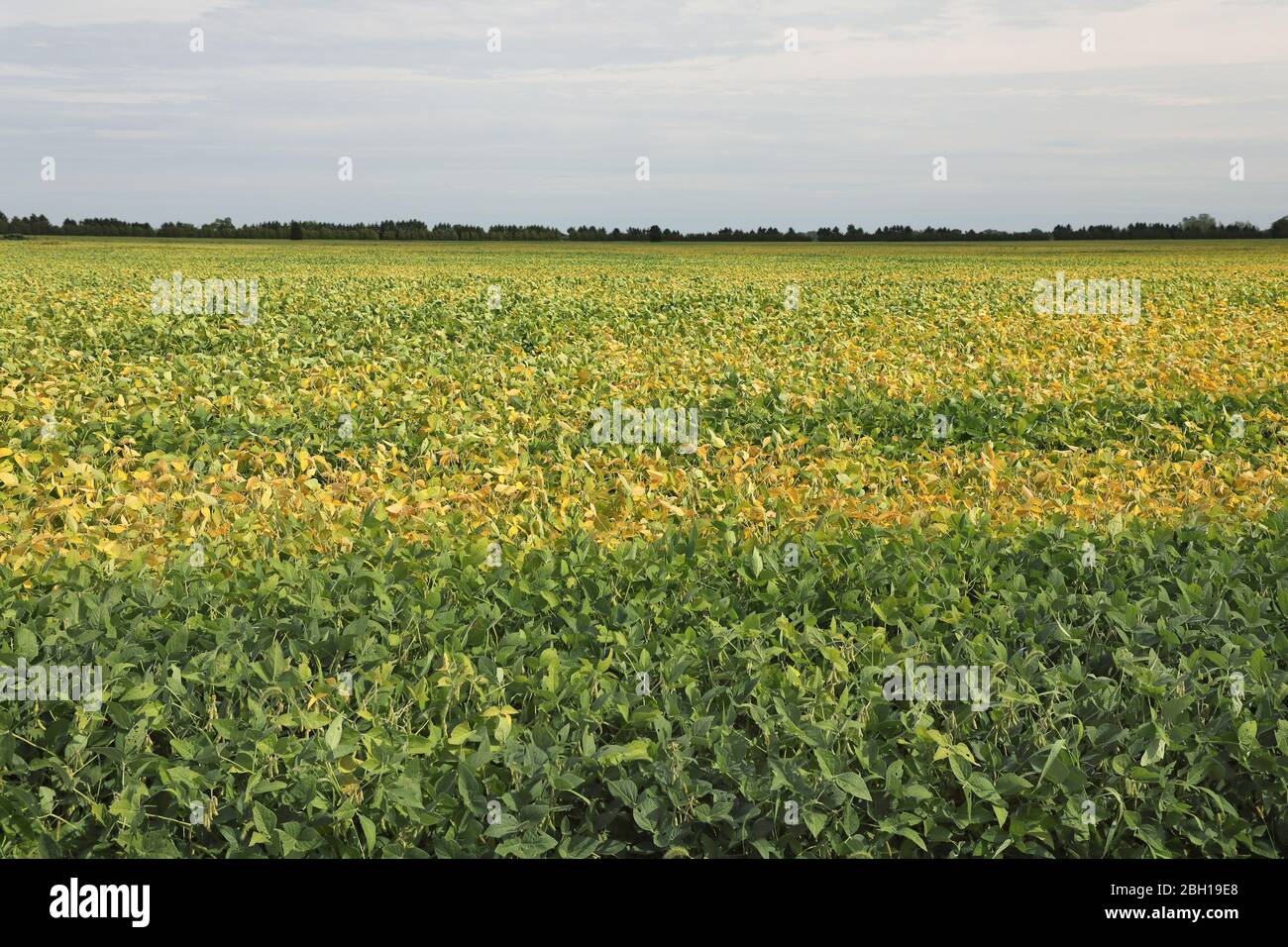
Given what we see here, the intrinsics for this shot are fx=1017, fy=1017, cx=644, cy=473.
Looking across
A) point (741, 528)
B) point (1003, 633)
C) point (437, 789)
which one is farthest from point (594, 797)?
point (741, 528)

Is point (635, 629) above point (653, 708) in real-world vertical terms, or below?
above

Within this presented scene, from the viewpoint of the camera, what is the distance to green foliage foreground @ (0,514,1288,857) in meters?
3.46

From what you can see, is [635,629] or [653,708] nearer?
[653,708]

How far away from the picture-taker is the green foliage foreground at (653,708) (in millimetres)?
3455

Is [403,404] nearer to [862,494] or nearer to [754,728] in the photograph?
[862,494]

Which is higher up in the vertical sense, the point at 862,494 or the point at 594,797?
the point at 862,494

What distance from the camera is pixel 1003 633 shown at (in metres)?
4.63

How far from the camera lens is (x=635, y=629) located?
4.55 meters

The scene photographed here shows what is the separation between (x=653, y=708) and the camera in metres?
3.90

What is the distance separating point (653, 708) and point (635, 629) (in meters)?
0.68

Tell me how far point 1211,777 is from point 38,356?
1278 centimetres

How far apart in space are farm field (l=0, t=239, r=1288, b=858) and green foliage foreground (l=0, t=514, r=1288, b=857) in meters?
0.02

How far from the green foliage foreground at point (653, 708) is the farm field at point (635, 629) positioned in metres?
0.02

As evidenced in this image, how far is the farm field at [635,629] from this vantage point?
349 centimetres
